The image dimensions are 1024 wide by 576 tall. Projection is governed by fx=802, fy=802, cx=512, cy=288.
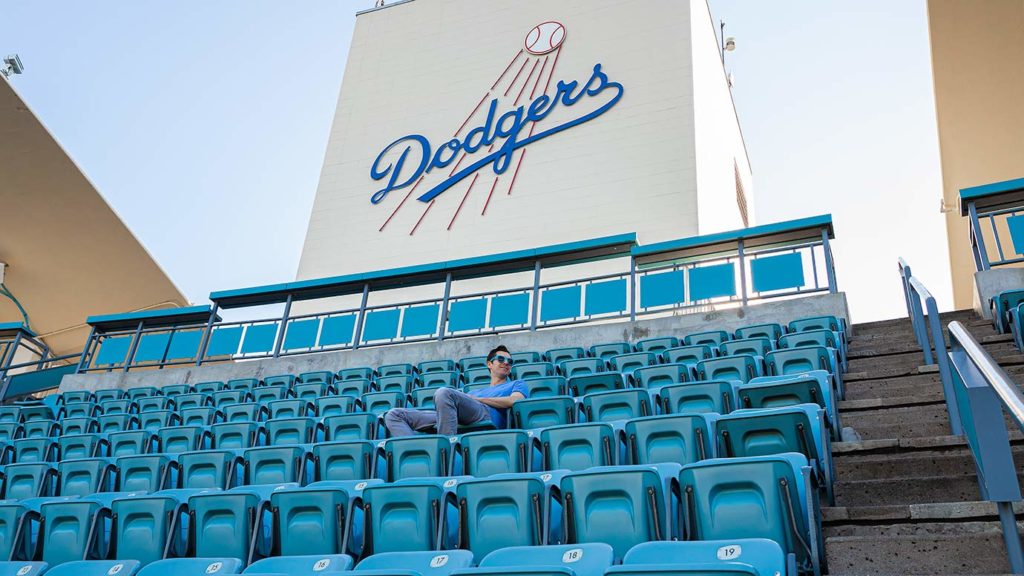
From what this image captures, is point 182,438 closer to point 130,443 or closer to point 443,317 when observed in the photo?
point 130,443

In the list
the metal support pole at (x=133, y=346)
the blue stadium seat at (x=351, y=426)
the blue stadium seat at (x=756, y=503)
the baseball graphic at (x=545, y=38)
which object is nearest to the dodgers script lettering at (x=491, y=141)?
the baseball graphic at (x=545, y=38)

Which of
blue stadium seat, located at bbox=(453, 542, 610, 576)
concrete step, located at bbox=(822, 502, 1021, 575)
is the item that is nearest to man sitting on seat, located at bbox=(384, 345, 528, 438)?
blue stadium seat, located at bbox=(453, 542, 610, 576)

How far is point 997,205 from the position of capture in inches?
321

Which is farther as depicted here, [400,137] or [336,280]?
[400,137]

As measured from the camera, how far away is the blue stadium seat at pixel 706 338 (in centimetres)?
778

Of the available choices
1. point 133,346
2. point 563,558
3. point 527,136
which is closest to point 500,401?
point 563,558

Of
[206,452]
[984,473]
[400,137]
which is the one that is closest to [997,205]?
[984,473]

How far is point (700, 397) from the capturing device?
4.72 m

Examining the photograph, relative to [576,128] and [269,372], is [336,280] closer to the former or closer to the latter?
[269,372]

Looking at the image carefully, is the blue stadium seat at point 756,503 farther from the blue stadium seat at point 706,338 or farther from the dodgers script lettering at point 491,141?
the dodgers script lettering at point 491,141

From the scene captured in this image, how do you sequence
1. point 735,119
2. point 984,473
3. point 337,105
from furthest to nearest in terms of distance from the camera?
1. point 735,119
2. point 337,105
3. point 984,473

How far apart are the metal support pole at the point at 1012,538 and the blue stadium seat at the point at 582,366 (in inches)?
174

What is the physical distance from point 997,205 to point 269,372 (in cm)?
865

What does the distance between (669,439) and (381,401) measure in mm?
3437
